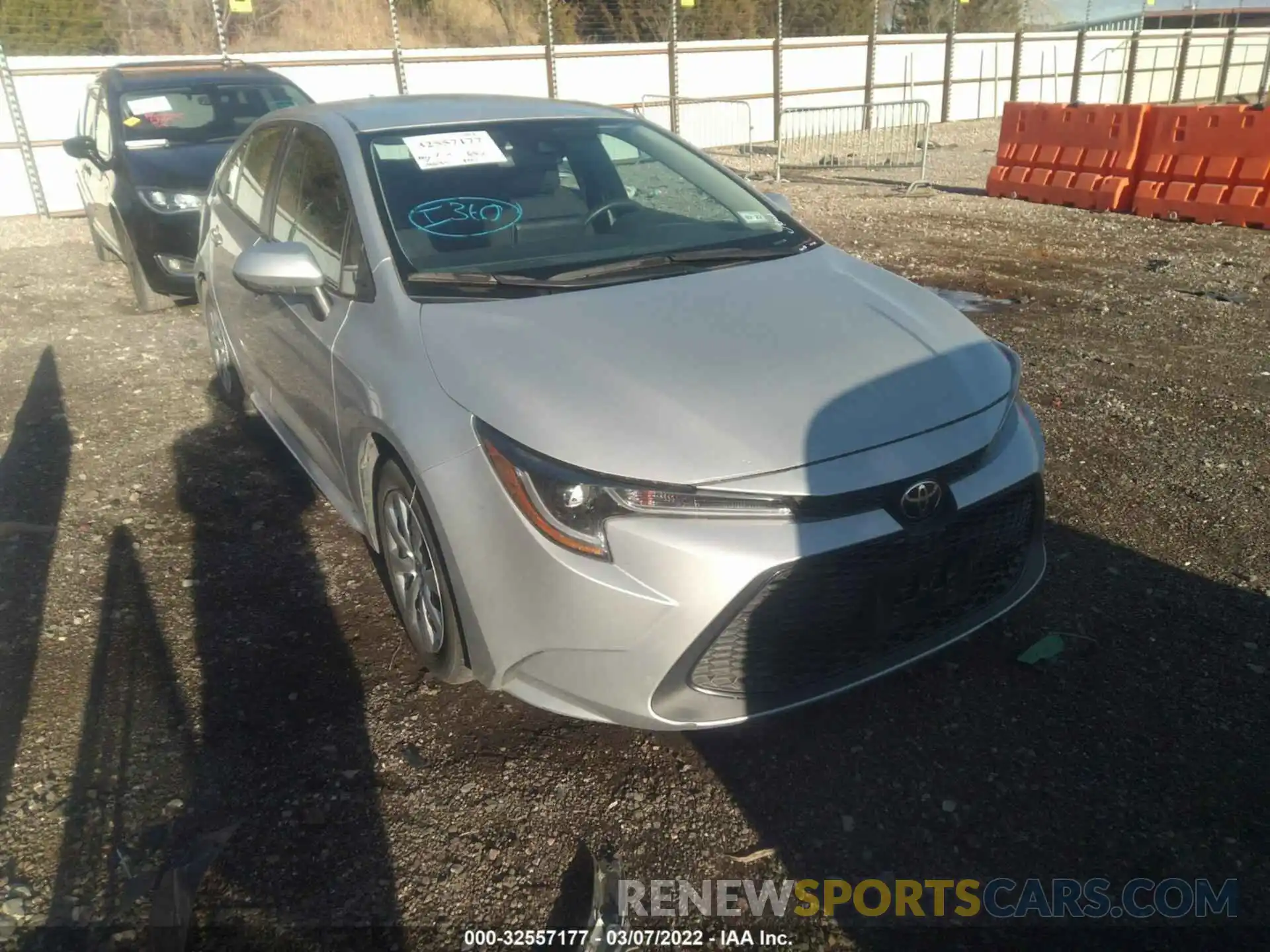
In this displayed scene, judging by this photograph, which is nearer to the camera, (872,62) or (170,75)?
(170,75)

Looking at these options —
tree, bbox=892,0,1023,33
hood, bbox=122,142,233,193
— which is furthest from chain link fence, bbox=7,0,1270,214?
hood, bbox=122,142,233,193

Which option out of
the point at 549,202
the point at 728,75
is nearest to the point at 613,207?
the point at 549,202

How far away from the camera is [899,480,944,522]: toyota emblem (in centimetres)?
243

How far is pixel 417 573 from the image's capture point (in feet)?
9.83

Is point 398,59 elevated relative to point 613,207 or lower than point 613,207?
elevated

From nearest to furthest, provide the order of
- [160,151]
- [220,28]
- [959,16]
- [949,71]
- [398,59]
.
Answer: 1. [160,151]
2. [220,28]
3. [398,59]
4. [949,71]
5. [959,16]

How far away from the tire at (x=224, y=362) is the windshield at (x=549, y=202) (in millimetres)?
2128

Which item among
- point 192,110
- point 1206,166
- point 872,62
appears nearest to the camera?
point 192,110

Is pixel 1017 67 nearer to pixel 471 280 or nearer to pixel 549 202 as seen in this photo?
pixel 549 202

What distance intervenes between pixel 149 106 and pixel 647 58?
11619mm

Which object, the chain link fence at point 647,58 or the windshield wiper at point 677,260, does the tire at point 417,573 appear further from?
the chain link fence at point 647,58

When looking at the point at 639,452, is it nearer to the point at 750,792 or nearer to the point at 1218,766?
the point at 750,792

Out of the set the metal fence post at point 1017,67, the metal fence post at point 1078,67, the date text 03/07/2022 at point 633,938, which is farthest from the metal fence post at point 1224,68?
the date text 03/07/2022 at point 633,938

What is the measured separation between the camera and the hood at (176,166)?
7207 mm
